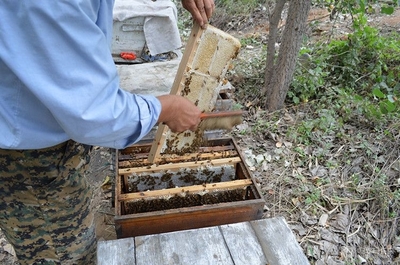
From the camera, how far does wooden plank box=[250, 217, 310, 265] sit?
1.69 meters

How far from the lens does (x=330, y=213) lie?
328 cm

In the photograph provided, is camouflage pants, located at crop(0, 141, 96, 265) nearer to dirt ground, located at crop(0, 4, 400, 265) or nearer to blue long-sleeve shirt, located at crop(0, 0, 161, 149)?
blue long-sleeve shirt, located at crop(0, 0, 161, 149)

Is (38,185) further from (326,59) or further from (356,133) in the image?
(326,59)

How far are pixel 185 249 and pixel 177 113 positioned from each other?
644 mm

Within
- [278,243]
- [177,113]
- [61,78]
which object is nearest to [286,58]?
[177,113]

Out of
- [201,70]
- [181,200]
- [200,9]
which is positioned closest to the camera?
[200,9]

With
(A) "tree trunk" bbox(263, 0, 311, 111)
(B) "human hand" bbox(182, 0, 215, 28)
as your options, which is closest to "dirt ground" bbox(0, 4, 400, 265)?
(A) "tree trunk" bbox(263, 0, 311, 111)

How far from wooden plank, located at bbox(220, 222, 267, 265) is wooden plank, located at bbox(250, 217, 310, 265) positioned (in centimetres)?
3

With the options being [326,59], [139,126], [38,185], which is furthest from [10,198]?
[326,59]

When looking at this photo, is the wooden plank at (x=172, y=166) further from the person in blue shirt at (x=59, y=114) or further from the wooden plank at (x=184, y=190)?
the person in blue shirt at (x=59, y=114)

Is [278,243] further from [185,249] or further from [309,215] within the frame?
[309,215]

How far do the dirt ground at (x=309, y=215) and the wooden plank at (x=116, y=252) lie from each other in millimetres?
1546

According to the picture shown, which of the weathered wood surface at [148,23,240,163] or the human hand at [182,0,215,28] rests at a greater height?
the human hand at [182,0,215,28]

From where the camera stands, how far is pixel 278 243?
5.82ft
